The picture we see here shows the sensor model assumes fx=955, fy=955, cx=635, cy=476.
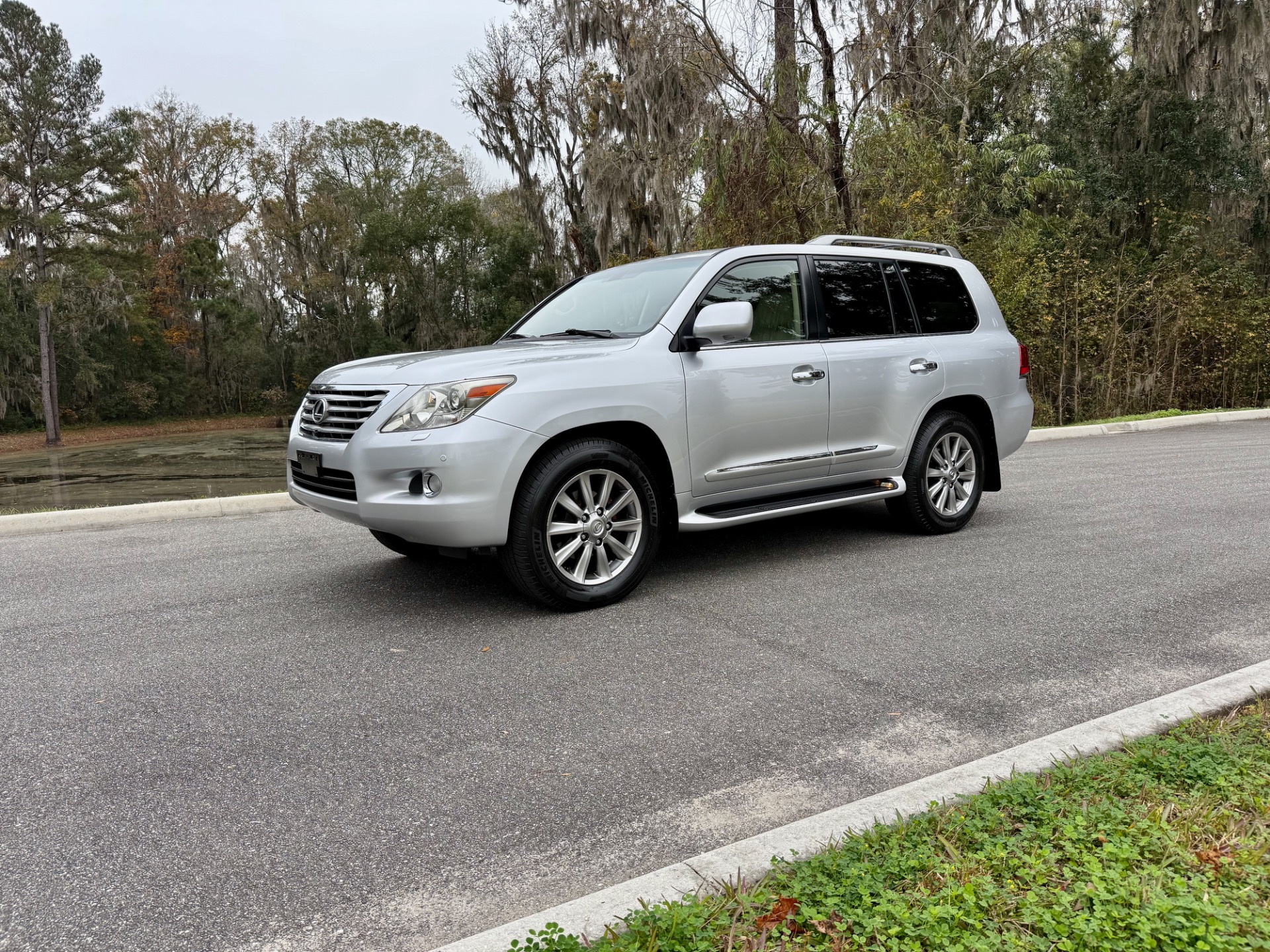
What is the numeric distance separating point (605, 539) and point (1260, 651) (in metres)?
3.09

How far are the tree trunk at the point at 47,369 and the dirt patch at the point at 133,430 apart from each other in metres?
0.47

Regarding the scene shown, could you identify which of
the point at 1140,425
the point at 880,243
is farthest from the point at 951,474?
the point at 1140,425

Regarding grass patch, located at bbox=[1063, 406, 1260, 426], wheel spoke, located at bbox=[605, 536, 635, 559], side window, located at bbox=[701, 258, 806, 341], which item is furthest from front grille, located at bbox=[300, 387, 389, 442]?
grass patch, located at bbox=[1063, 406, 1260, 426]

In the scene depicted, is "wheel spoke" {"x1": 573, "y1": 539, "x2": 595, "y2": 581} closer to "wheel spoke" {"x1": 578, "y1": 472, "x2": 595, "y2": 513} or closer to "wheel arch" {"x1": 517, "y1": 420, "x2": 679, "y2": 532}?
"wheel spoke" {"x1": 578, "y1": 472, "x2": 595, "y2": 513}

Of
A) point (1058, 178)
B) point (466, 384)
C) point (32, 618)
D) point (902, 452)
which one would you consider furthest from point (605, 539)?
point (1058, 178)

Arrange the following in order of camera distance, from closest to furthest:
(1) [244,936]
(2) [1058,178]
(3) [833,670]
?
(1) [244,936]
(3) [833,670]
(2) [1058,178]

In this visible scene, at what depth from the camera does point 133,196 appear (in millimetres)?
34594

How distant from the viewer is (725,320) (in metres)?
5.14

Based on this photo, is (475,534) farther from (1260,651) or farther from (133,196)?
(133,196)

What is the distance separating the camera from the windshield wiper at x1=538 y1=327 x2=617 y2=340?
550 cm

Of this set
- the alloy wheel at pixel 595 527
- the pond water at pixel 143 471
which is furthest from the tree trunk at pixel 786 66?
the alloy wheel at pixel 595 527

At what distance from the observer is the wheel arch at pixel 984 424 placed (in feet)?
22.2

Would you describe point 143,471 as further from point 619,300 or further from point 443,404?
point 443,404

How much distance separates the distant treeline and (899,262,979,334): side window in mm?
9221
